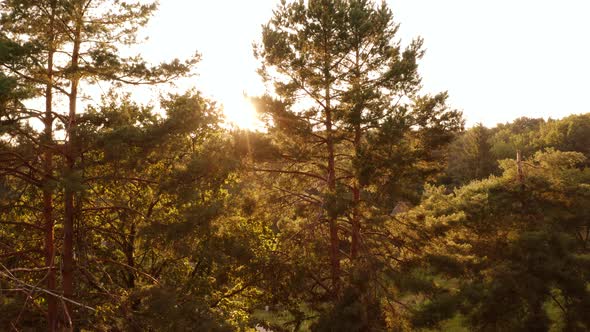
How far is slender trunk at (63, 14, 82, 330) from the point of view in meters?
10.5

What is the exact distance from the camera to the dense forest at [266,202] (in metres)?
10.6

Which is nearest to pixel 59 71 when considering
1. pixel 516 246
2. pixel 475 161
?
pixel 516 246

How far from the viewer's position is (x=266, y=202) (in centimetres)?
1480

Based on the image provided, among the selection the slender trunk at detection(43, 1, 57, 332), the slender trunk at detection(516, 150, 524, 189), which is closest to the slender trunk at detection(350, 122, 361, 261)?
the slender trunk at detection(43, 1, 57, 332)

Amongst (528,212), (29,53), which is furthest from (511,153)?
(29,53)

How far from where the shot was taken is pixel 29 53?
9969mm

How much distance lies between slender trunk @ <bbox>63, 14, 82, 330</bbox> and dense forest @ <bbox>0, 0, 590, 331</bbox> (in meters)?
0.05

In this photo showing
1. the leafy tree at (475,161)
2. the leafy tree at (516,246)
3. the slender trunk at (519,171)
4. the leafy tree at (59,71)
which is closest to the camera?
the leafy tree at (59,71)

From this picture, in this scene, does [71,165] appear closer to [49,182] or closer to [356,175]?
[49,182]

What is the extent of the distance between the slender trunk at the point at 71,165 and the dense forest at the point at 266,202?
48 millimetres

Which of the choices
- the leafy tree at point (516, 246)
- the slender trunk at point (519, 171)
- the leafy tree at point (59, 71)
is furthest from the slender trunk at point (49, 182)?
the slender trunk at point (519, 171)

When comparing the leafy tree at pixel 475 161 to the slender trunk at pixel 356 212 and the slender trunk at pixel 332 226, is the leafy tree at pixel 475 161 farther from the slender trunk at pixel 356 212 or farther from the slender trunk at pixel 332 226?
the slender trunk at pixel 332 226

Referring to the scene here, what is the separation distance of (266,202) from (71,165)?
6.06m

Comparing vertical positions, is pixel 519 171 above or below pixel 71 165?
below
